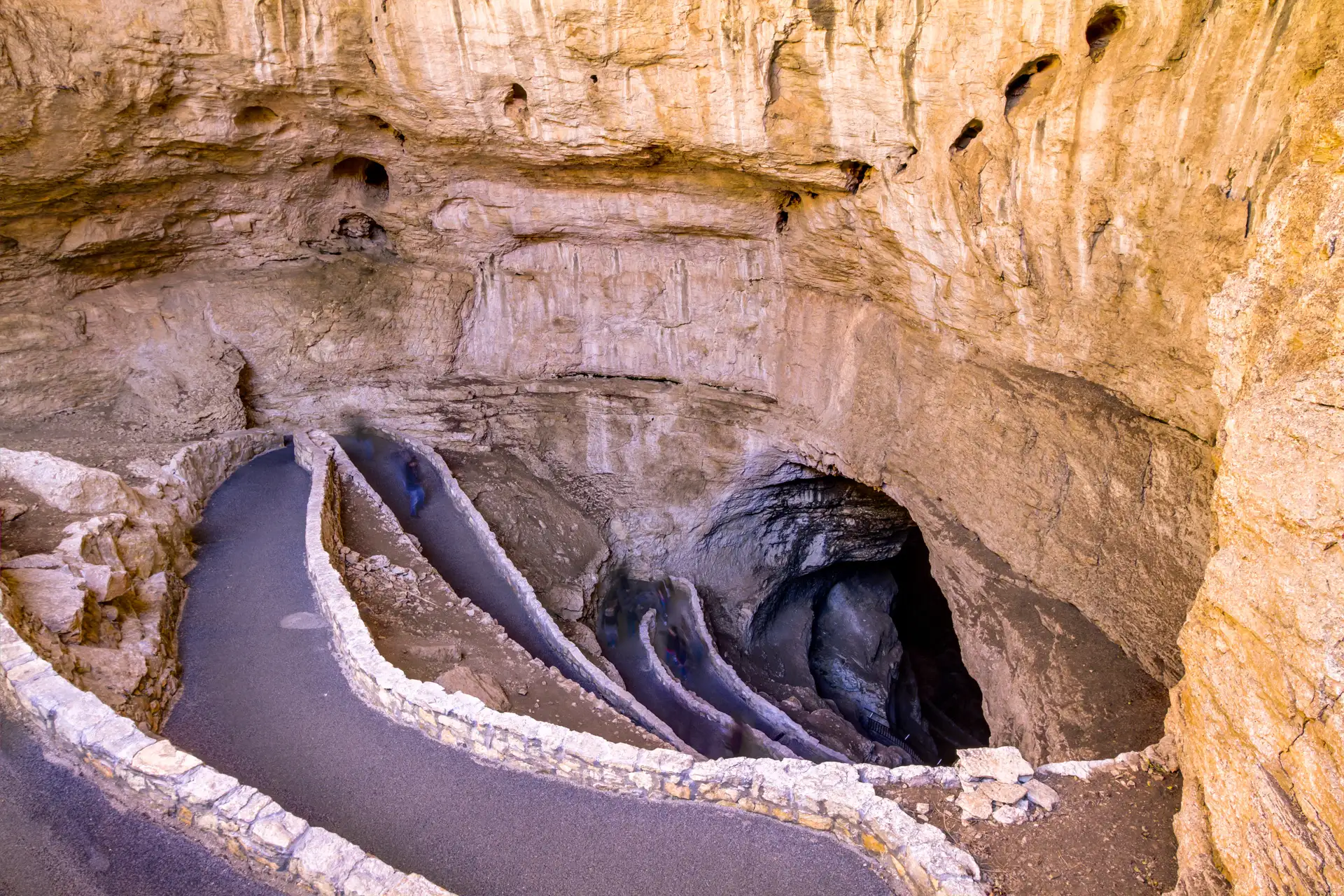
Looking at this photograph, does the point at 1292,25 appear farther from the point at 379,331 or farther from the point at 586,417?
the point at 379,331

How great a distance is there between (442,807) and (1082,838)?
4.53 metres

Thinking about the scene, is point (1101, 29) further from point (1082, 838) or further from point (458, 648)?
point (458, 648)

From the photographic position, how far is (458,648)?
8.59m

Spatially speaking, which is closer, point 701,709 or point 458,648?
point 458,648

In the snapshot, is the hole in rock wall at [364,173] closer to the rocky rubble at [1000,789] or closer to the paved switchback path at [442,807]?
the paved switchback path at [442,807]

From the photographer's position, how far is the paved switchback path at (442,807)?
5.48 m

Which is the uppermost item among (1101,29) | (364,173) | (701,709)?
(1101,29)

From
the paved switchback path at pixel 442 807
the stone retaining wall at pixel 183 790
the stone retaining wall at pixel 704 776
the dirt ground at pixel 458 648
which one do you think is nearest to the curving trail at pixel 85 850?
the stone retaining wall at pixel 183 790

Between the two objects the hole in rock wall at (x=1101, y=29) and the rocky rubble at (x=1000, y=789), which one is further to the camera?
the hole in rock wall at (x=1101, y=29)

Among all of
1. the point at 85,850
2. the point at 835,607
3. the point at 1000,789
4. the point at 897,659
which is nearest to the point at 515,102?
the point at 85,850

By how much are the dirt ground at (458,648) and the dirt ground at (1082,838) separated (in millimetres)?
3050

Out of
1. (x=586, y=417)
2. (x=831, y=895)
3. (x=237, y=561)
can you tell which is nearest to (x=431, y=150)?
(x=586, y=417)

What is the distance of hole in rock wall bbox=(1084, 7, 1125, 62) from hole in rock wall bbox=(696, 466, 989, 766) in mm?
8748

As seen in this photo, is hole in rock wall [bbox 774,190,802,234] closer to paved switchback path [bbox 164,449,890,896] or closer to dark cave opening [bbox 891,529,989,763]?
dark cave opening [bbox 891,529,989,763]
